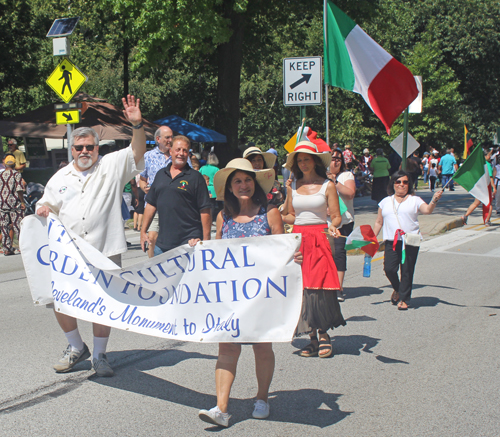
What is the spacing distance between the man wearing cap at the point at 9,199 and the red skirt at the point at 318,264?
325 inches

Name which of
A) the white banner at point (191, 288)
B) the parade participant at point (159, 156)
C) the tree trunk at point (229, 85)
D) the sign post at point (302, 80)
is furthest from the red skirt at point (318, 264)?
the tree trunk at point (229, 85)

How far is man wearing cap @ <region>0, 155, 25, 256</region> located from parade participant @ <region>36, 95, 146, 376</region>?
7541 mm

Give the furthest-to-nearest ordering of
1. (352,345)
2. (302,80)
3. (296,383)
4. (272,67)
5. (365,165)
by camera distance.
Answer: (272,67) < (365,165) < (302,80) < (352,345) < (296,383)

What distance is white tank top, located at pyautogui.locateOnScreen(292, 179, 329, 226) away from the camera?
5555mm

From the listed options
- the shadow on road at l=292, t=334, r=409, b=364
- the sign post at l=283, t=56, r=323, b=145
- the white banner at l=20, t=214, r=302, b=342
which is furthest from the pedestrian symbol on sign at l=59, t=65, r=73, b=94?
the shadow on road at l=292, t=334, r=409, b=364

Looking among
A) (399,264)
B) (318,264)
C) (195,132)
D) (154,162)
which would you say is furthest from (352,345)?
(195,132)

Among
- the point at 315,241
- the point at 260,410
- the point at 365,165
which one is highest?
the point at 365,165

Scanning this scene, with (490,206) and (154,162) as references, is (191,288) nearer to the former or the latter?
(154,162)

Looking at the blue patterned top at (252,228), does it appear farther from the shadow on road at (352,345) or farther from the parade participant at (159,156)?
the parade participant at (159,156)

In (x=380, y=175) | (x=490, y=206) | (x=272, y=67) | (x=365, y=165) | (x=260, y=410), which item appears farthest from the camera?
(x=272, y=67)

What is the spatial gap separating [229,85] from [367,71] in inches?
492

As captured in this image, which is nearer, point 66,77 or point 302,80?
point 302,80

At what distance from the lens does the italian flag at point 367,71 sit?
24.7 feet

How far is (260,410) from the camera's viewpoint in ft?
13.2
